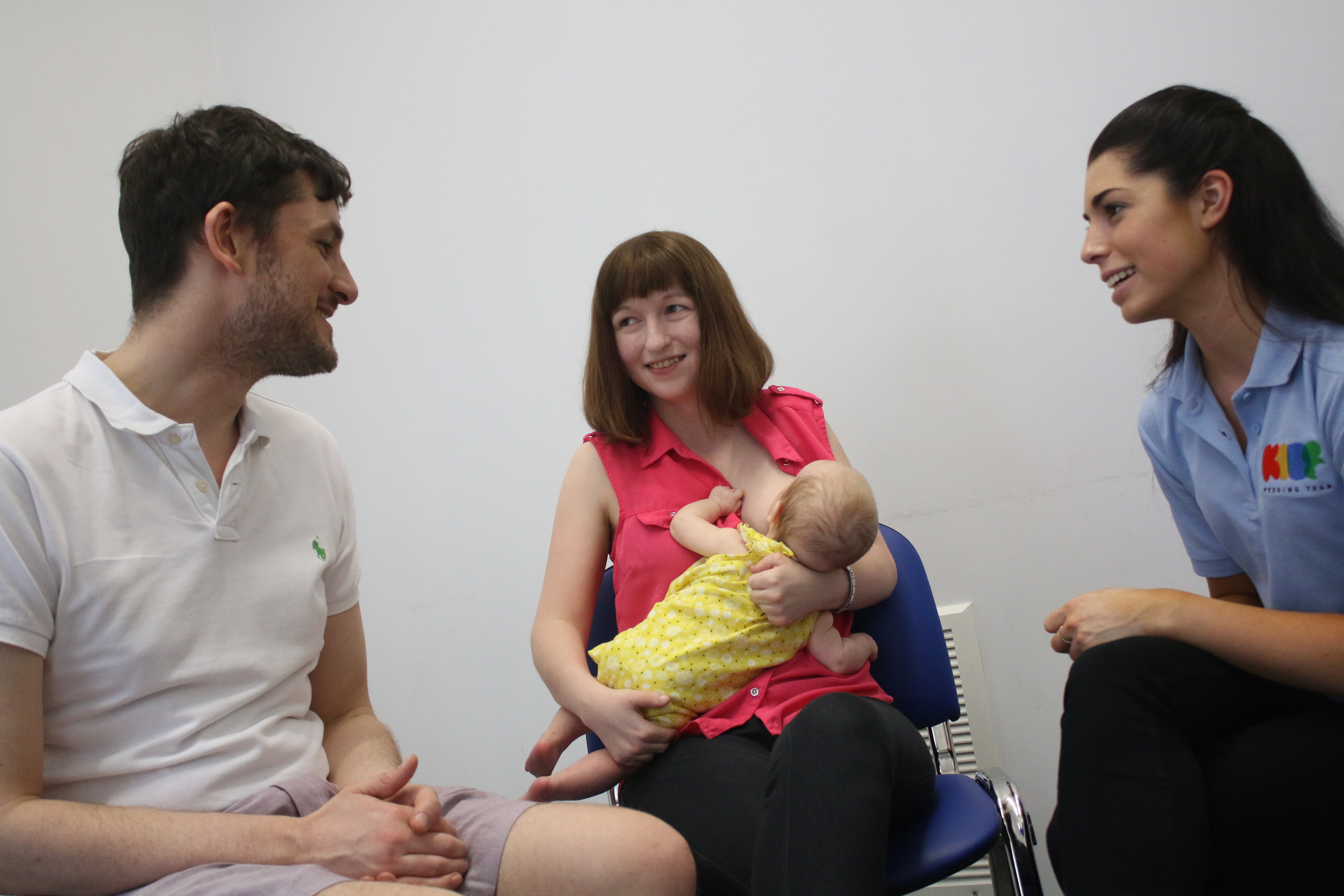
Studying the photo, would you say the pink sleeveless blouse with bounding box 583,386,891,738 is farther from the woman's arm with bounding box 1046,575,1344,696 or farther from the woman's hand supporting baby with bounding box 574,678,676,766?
the woman's arm with bounding box 1046,575,1344,696

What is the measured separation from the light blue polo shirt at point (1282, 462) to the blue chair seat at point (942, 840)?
1.92ft

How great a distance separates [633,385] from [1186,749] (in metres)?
1.21

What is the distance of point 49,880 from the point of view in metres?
1.06

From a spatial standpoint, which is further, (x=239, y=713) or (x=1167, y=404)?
(x=1167, y=404)

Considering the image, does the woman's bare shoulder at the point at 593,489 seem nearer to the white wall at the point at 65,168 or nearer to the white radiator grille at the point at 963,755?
the white radiator grille at the point at 963,755

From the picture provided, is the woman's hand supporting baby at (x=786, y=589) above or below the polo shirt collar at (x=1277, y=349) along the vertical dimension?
below

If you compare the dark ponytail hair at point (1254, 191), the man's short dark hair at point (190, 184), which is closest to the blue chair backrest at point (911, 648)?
the dark ponytail hair at point (1254, 191)

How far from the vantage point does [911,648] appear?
174cm

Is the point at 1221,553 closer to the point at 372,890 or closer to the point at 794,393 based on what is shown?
the point at 794,393

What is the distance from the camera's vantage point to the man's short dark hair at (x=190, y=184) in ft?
4.58

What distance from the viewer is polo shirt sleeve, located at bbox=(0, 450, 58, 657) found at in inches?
43.3

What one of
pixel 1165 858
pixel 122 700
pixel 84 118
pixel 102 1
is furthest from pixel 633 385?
pixel 102 1

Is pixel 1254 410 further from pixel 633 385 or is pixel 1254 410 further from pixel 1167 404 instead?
pixel 633 385

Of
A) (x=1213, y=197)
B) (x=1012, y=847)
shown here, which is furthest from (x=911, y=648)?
(x=1213, y=197)
